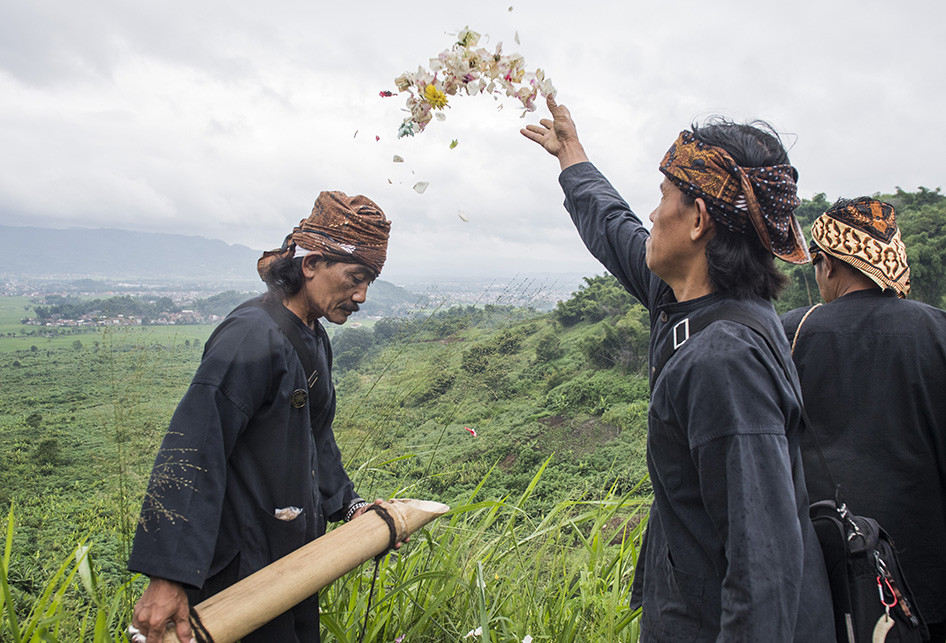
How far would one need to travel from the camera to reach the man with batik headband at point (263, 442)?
131cm

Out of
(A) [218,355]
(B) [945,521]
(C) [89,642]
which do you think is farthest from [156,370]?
(B) [945,521]

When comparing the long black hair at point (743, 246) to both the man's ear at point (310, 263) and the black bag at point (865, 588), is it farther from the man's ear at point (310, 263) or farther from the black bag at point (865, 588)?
the man's ear at point (310, 263)

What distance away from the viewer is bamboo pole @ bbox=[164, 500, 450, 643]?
126 centimetres

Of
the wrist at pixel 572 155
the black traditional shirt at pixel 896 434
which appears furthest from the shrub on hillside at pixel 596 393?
the wrist at pixel 572 155

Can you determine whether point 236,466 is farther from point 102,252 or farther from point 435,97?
point 102,252

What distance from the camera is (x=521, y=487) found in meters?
11.1

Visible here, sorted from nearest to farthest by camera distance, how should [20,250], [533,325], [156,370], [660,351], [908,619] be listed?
[908,619] < [660,351] < [156,370] < [533,325] < [20,250]

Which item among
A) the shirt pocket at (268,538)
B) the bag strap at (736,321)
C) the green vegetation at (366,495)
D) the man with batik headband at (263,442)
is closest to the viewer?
the bag strap at (736,321)

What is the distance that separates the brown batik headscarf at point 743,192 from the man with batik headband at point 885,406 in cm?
95

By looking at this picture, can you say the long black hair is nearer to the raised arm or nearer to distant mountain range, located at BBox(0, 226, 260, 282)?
the raised arm

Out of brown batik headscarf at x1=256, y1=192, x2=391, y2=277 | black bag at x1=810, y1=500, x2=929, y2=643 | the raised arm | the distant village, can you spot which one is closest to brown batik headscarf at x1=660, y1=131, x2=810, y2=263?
the raised arm

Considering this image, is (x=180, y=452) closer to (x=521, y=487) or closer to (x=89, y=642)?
(x=89, y=642)

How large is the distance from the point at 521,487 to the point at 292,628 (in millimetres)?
9937

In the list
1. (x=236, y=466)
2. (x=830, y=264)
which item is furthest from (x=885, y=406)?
(x=236, y=466)
